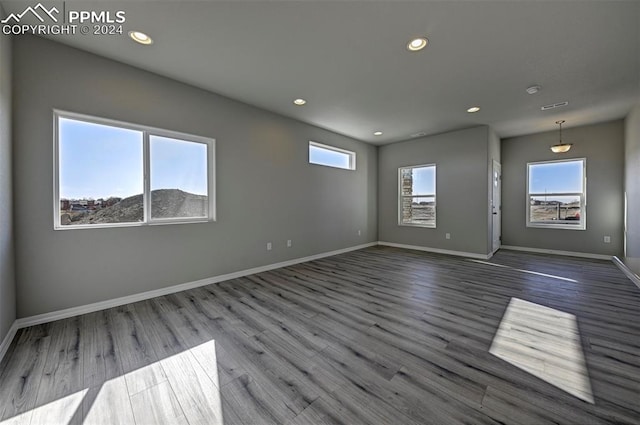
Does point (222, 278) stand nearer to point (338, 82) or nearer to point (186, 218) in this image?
point (186, 218)

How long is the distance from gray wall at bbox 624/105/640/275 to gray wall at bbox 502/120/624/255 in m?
0.40

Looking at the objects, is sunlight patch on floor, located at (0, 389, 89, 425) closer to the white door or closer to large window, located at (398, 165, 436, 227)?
large window, located at (398, 165, 436, 227)

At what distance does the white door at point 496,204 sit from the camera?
17.8 feet

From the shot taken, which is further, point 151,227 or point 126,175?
point 151,227

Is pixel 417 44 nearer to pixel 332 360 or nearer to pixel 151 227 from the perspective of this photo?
pixel 332 360

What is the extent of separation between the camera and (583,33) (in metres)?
2.32

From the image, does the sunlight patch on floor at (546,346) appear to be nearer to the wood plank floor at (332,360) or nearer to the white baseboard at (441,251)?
the wood plank floor at (332,360)

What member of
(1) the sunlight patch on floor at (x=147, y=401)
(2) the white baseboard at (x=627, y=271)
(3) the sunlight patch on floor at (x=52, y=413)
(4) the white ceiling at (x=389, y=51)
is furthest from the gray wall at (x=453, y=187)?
(3) the sunlight patch on floor at (x=52, y=413)

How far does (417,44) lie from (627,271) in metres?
4.94

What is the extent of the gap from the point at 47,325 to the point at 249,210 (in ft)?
8.14

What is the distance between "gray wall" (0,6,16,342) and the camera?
1.97m

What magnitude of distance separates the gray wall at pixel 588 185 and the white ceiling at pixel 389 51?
1.19 meters

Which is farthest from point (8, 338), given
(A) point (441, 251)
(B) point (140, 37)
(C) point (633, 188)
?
(C) point (633, 188)

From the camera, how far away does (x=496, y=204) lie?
569cm
